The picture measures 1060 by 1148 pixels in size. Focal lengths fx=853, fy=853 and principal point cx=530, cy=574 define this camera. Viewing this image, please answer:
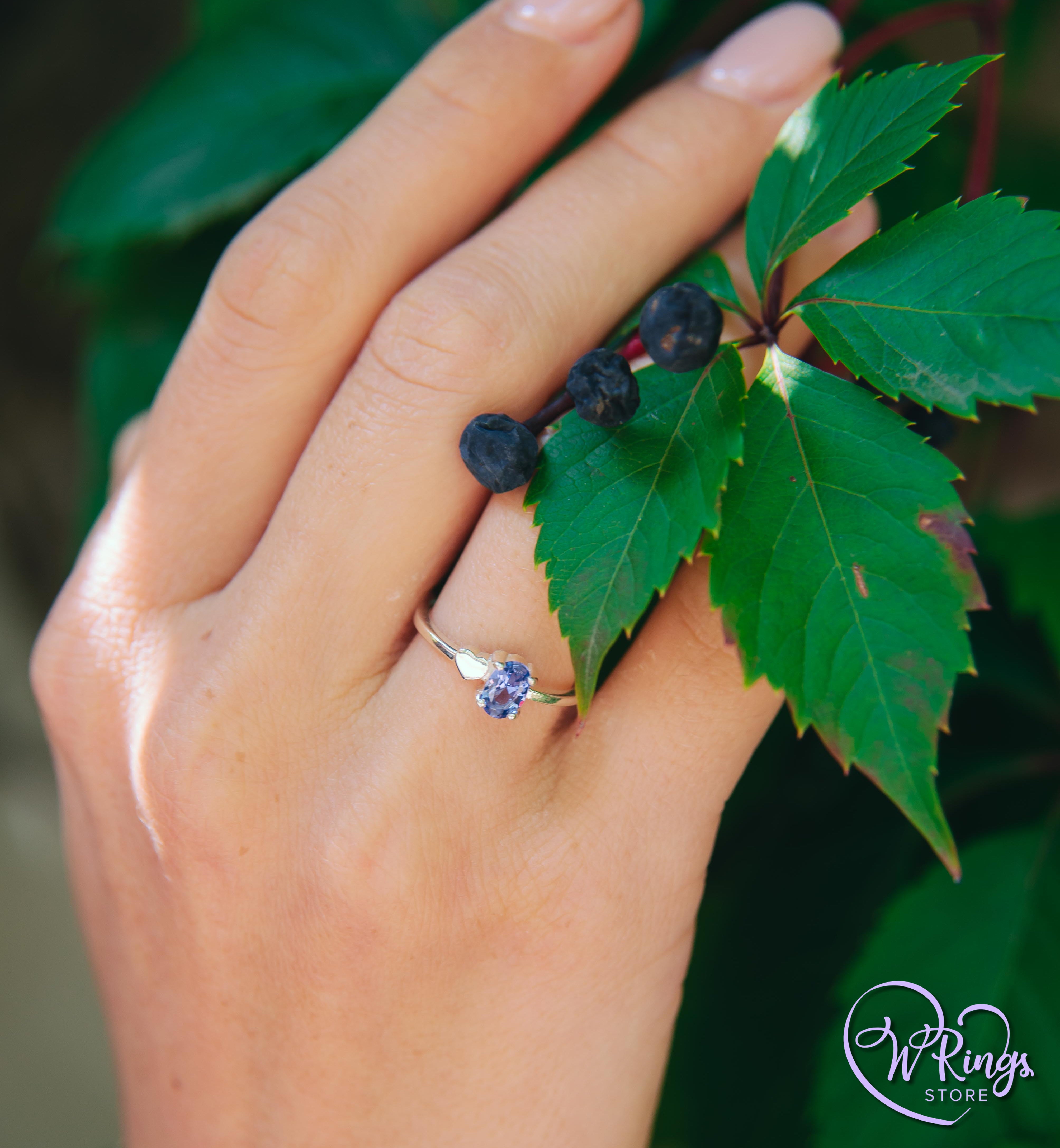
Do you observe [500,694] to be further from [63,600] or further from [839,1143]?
[839,1143]

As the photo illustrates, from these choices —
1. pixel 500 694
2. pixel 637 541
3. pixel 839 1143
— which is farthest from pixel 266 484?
pixel 839 1143

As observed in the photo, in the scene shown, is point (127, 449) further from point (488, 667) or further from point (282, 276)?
point (488, 667)

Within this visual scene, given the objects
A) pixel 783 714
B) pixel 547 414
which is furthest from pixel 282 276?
pixel 783 714

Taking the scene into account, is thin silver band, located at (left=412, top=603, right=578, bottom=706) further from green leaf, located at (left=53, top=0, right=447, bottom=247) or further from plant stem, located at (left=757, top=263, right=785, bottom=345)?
green leaf, located at (left=53, top=0, right=447, bottom=247)

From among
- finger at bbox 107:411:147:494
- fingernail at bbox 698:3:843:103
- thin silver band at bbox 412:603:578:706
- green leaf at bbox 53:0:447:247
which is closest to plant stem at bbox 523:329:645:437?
thin silver band at bbox 412:603:578:706

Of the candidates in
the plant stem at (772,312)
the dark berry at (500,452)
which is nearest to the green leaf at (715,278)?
the plant stem at (772,312)

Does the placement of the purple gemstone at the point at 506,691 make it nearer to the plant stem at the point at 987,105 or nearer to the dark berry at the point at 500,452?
the dark berry at the point at 500,452
